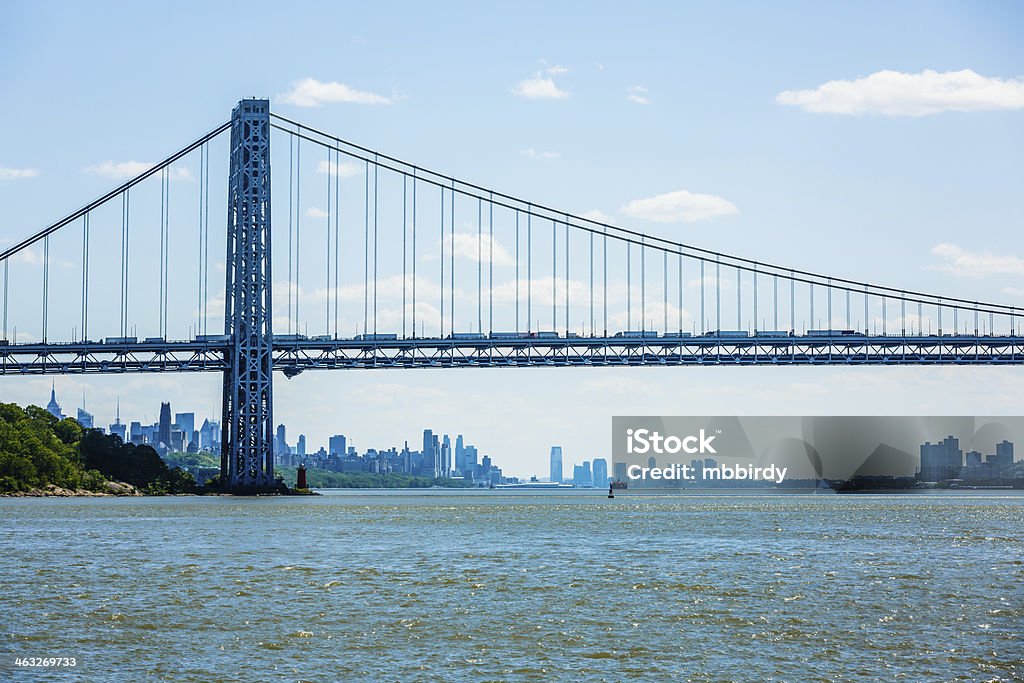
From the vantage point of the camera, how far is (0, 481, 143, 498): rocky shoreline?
299 feet

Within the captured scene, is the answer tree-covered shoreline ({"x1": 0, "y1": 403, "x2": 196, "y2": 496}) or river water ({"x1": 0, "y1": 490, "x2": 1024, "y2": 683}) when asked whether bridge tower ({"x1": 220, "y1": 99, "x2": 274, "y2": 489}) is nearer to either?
tree-covered shoreline ({"x1": 0, "y1": 403, "x2": 196, "y2": 496})

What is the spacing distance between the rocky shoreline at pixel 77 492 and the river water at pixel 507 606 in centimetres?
4419

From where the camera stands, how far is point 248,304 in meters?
83.1

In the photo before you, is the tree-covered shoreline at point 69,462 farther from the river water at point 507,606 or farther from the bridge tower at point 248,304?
the river water at point 507,606

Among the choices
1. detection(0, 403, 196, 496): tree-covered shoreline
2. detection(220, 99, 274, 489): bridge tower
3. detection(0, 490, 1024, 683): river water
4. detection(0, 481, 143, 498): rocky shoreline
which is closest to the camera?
detection(0, 490, 1024, 683): river water

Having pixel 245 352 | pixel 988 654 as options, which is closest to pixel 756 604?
pixel 988 654

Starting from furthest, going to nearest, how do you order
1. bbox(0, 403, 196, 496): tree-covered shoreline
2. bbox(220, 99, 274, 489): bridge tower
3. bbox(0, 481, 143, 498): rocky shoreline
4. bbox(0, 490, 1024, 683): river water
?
bbox(0, 403, 196, 496): tree-covered shoreline < bbox(0, 481, 143, 498): rocky shoreline < bbox(220, 99, 274, 489): bridge tower < bbox(0, 490, 1024, 683): river water

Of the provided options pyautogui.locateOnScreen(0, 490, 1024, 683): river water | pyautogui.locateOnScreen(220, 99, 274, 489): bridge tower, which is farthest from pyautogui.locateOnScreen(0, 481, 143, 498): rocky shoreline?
pyautogui.locateOnScreen(0, 490, 1024, 683): river water

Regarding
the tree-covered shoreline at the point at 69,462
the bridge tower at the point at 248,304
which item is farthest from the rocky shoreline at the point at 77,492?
the bridge tower at the point at 248,304

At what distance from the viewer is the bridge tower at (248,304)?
8238 centimetres

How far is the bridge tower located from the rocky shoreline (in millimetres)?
15029

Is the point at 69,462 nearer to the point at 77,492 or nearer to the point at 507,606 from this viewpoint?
the point at 77,492

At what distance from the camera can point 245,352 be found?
272ft

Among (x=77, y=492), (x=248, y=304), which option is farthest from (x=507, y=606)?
(x=77, y=492)
